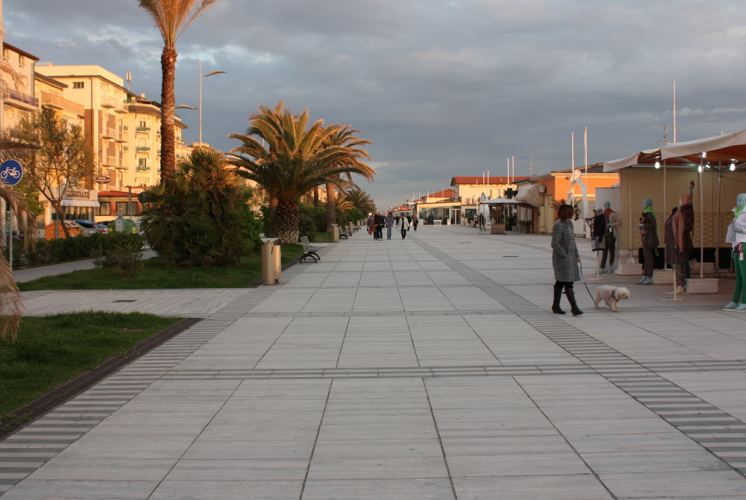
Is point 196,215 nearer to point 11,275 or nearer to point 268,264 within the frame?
point 268,264

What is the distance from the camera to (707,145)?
9508 millimetres

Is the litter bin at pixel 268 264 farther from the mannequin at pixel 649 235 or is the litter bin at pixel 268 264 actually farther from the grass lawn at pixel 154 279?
the mannequin at pixel 649 235

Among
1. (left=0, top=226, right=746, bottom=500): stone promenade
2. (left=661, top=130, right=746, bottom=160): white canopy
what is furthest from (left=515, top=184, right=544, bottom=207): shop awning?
(left=0, top=226, right=746, bottom=500): stone promenade

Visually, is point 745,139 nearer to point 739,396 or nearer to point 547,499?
point 739,396

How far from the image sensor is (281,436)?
3998mm

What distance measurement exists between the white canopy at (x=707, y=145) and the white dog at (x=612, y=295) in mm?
2691

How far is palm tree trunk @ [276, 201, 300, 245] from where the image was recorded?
2670 cm

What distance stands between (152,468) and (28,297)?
30.7 feet

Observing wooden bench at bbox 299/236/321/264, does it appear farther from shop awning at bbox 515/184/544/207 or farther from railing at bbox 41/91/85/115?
railing at bbox 41/91/85/115

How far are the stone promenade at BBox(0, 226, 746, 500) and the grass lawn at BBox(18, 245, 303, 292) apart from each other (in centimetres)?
469

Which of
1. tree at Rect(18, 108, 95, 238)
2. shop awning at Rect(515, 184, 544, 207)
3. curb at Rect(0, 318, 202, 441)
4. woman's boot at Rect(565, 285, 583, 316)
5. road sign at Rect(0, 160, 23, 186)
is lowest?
curb at Rect(0, 318, 202, 441)

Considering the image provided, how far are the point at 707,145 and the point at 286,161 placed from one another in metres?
17.5

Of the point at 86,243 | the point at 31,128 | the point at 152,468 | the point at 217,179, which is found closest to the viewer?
the point at 152,468


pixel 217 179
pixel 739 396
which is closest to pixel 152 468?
pixel 739 396
